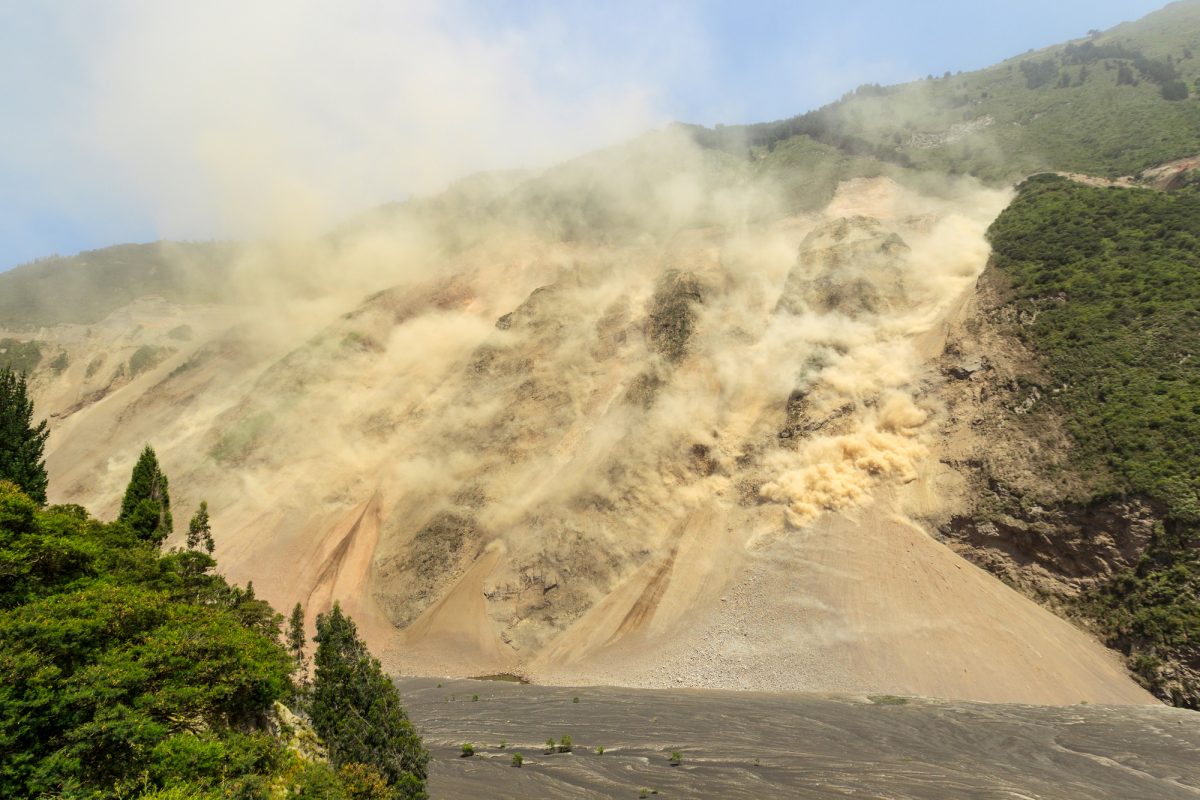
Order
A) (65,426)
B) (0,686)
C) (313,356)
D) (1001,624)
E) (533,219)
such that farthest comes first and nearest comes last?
(533,219) → (65,426) → (313,356) → (1001,624) → (0,686)

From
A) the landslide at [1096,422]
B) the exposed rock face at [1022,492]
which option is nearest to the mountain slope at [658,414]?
the exposed rock face at [1022,492]

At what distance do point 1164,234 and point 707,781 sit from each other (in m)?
50.0

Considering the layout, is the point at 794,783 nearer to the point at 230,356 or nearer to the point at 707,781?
the point at 707,781

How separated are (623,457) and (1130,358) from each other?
33.0 metres

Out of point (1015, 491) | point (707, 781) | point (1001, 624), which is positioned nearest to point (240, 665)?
point (707, 781)

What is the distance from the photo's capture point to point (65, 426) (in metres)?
77.0

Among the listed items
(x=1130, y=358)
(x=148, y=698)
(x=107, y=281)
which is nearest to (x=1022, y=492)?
(x=1130, y=358)

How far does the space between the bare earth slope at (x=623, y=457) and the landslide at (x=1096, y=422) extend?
184 centimetres

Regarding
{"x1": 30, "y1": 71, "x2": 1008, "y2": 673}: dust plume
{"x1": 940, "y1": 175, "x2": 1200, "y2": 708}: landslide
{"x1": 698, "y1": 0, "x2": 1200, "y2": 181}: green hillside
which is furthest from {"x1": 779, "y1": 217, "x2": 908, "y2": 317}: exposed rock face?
{"x1": 698, "y1": 0, "x2": 1200, "y2": 181}: green hillside

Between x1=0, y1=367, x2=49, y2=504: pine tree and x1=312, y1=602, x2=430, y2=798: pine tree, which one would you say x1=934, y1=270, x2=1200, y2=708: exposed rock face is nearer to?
x1=312, y1=602, x2=430, y2=798: pine tree

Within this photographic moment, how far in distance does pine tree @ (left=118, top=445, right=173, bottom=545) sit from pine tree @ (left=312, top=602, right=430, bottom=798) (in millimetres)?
13719

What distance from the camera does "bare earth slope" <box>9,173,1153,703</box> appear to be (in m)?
39.6

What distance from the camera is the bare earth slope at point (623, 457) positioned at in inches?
1560

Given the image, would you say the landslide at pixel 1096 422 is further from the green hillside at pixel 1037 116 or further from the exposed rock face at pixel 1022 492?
the green hillside at pixel 1037 116
